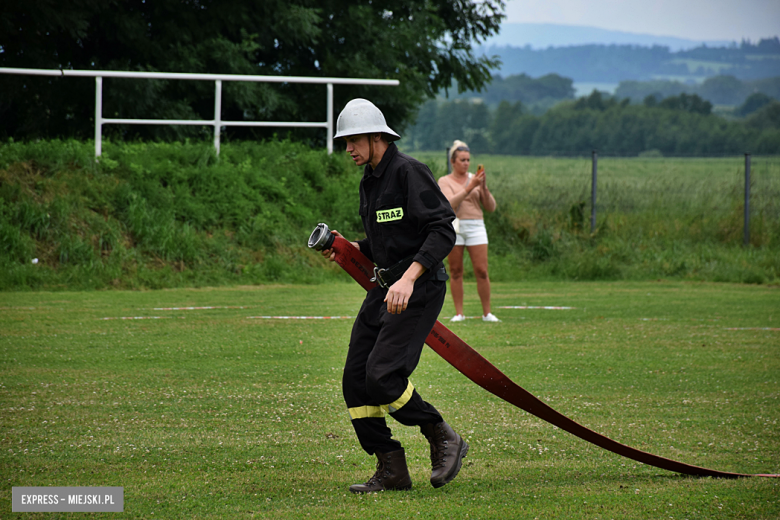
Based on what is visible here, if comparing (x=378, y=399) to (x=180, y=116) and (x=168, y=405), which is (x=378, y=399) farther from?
(x=180, y=116)

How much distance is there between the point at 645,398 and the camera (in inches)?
241

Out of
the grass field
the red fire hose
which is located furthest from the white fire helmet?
the grass field

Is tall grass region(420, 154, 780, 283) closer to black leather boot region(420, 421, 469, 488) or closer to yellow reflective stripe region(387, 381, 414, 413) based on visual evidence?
black leather boot region(420, 421, 469, 488)

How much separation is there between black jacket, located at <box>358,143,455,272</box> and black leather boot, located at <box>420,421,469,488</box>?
35.1 inches

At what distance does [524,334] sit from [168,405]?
14.9 ft

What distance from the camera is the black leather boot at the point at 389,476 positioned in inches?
160

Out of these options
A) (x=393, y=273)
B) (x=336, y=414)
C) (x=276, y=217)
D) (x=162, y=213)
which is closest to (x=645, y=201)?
(x=276, y=217)

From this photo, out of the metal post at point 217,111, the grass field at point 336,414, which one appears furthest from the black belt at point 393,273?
the metal post at point 217,111

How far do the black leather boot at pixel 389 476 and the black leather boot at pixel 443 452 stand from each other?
163mm

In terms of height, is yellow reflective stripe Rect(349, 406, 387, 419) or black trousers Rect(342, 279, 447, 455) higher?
black trousers Rect(342, 279, 447, 455)

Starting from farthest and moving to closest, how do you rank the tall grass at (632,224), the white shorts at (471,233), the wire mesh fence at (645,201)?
the wire mesh fence at (645,201)
the tall grass at (632,224)
the white shorts at (471,233)

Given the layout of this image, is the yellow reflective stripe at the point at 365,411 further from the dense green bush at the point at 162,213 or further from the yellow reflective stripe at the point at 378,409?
the dense green bush at the point at 162,213

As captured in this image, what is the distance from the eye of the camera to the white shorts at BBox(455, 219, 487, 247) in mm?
9805

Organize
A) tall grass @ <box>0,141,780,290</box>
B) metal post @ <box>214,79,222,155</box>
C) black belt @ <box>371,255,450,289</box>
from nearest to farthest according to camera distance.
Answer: black belt @ <box>371,255,450,289</box> → tall grass @ <box>0,141,780,290</box> → metal post @ <box>214,79,222,155</box>
